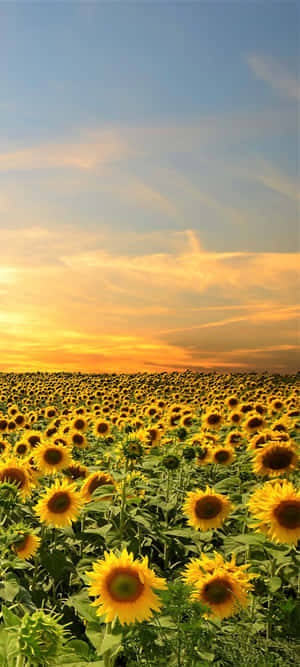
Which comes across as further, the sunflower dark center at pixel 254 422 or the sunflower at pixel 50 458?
the sunflower dark center at pixel 254 422

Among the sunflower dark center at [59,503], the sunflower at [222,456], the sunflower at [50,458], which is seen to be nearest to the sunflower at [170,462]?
the sunflower at [50,458]

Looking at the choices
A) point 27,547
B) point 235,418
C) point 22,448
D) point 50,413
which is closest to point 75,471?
point 27,547

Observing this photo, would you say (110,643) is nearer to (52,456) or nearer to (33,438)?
(52,456)

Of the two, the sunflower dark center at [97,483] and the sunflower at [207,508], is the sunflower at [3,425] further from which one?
the sunflower at [207,508]

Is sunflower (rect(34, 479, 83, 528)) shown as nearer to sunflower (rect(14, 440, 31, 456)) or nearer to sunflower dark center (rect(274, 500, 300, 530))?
sunflower dark center (rect(274, 500, 300, 530))

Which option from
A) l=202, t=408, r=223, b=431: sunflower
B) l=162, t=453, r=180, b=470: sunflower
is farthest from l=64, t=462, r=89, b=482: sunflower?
l=202, t=408, r=223, b=431: sunflower

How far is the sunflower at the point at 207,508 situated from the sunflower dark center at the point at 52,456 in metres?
2.90

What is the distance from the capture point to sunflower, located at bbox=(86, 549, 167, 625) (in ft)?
10.1

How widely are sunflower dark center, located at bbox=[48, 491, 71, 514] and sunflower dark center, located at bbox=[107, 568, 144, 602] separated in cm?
285

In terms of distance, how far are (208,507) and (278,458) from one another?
1.53m

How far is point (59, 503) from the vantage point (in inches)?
230

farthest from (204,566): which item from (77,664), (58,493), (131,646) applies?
(58,493)

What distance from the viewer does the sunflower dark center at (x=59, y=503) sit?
583 cm

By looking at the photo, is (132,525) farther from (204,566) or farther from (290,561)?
(204,566)
